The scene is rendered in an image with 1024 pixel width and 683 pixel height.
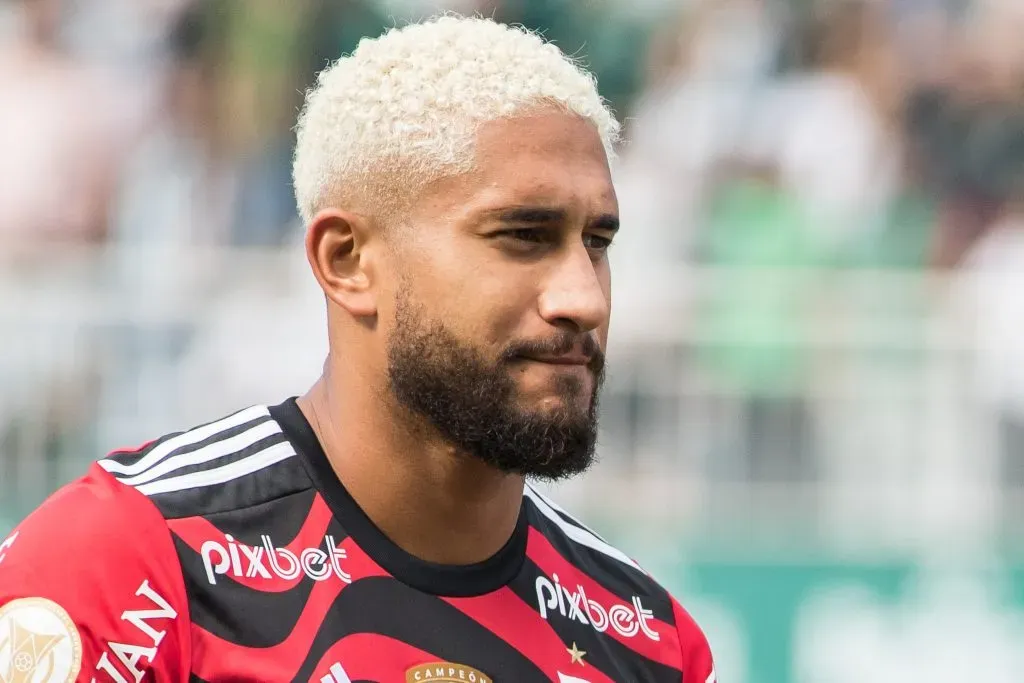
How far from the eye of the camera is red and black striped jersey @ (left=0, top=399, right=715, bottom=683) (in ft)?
7.70

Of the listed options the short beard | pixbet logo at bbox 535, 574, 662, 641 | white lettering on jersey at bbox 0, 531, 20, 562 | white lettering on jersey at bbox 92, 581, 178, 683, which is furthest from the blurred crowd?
white lettering on jersey at bbox 92, 581, 178, 683

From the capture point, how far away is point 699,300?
25.5 ft

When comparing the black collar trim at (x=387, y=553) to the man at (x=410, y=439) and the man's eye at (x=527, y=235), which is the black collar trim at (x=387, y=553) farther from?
the man's eye at (x=527, y=235)

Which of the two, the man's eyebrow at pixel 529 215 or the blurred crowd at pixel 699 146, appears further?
the blurred crowd at pixel 699 146

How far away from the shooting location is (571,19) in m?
9.00

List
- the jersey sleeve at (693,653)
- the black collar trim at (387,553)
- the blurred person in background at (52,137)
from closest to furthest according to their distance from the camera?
the black collar trim at (387,553)
the jersey sleeve at (693,653)
the blurred person in background at (52,137)

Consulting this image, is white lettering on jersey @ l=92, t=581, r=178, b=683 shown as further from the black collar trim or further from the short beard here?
the short beard

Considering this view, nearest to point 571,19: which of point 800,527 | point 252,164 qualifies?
point 252,164

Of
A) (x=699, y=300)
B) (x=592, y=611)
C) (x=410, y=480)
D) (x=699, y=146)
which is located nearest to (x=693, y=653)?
(x=592, y=611)

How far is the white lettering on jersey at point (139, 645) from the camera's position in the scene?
7.61 ft

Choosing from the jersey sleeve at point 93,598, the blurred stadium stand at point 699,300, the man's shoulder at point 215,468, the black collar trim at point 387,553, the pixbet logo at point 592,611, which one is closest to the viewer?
the jersey sleeve at point 93,598

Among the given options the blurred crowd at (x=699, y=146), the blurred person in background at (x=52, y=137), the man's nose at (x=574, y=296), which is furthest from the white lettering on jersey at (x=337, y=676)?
the blurred person in background at (x=52, y=137)

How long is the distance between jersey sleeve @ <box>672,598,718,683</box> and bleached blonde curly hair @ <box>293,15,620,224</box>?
98 centimetres

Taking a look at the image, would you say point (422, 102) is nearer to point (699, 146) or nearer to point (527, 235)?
point (527, 235)
